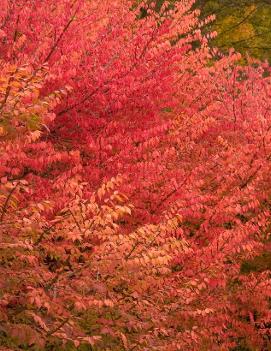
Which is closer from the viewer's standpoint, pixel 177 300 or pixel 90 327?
pixel 90 327

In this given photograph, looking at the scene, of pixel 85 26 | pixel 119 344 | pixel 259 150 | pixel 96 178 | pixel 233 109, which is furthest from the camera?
pixel 233 109

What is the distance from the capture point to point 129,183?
8008 millimetres

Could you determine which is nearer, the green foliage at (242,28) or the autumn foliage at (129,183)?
the autumn foliage at (129,183)

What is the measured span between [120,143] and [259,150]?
237cm

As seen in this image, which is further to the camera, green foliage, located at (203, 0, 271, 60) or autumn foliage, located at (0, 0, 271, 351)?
green foliage, located at (203, 0, 271, 60)

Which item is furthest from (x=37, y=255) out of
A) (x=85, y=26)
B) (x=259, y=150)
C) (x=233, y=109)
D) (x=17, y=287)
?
(x=233, y=109)

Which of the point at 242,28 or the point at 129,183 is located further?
the point at 242,28

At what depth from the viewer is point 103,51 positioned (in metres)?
8.17

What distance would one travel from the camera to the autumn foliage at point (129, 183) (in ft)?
18.2

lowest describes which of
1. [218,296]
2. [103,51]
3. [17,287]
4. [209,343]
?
[209,343]

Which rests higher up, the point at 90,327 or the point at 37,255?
the point at 37,255

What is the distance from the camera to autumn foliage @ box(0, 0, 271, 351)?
5.55 metres

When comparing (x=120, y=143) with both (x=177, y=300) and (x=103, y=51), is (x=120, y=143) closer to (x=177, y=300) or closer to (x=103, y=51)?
(x=103, y=51)

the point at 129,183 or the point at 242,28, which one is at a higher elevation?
the point at 242,28
